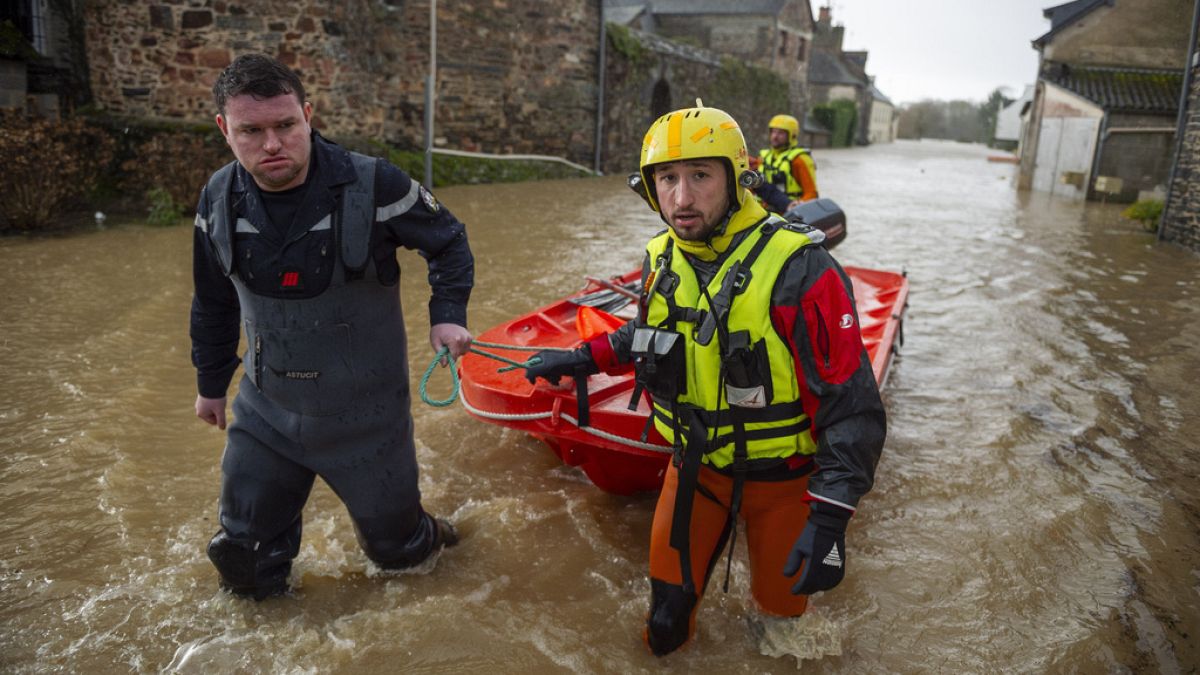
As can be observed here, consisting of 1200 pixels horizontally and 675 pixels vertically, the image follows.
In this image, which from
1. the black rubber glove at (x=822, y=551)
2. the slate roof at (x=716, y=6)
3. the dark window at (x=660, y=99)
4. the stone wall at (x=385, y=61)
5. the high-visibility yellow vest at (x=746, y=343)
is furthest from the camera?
the slate roof at (x=716, y=6)

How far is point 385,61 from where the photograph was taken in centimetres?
1530

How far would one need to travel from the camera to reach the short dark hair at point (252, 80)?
8.54 feet

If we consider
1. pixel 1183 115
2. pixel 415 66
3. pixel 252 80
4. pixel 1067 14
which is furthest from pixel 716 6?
pixel 252 80

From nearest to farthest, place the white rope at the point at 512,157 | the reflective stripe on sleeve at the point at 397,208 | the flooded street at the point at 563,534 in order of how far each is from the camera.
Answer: the reflective stripe on sleeve at the point at 397,208
the flooded street at the point at 563,534
the white rope at the point at 512,157

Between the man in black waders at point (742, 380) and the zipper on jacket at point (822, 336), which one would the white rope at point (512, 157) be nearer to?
the man in black waders at point (742, 380)

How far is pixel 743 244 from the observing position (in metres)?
2.65

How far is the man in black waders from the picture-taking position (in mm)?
2467

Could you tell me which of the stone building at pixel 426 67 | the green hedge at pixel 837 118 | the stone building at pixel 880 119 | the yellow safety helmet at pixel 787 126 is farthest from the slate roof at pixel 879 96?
the yellow safety helmet at pixel 787 126

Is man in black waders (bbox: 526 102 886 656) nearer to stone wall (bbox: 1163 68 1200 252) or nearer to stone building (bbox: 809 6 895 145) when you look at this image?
stone wall (bbox: 1163 68 1200 252)

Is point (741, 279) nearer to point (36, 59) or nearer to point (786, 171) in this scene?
point (786, 171)

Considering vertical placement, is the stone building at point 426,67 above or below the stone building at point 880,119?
below

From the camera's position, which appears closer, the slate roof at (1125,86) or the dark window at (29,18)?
the dark window at (29,18)

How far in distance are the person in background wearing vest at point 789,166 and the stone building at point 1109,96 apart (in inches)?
548

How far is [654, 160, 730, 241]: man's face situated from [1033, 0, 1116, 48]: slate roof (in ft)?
73.6
